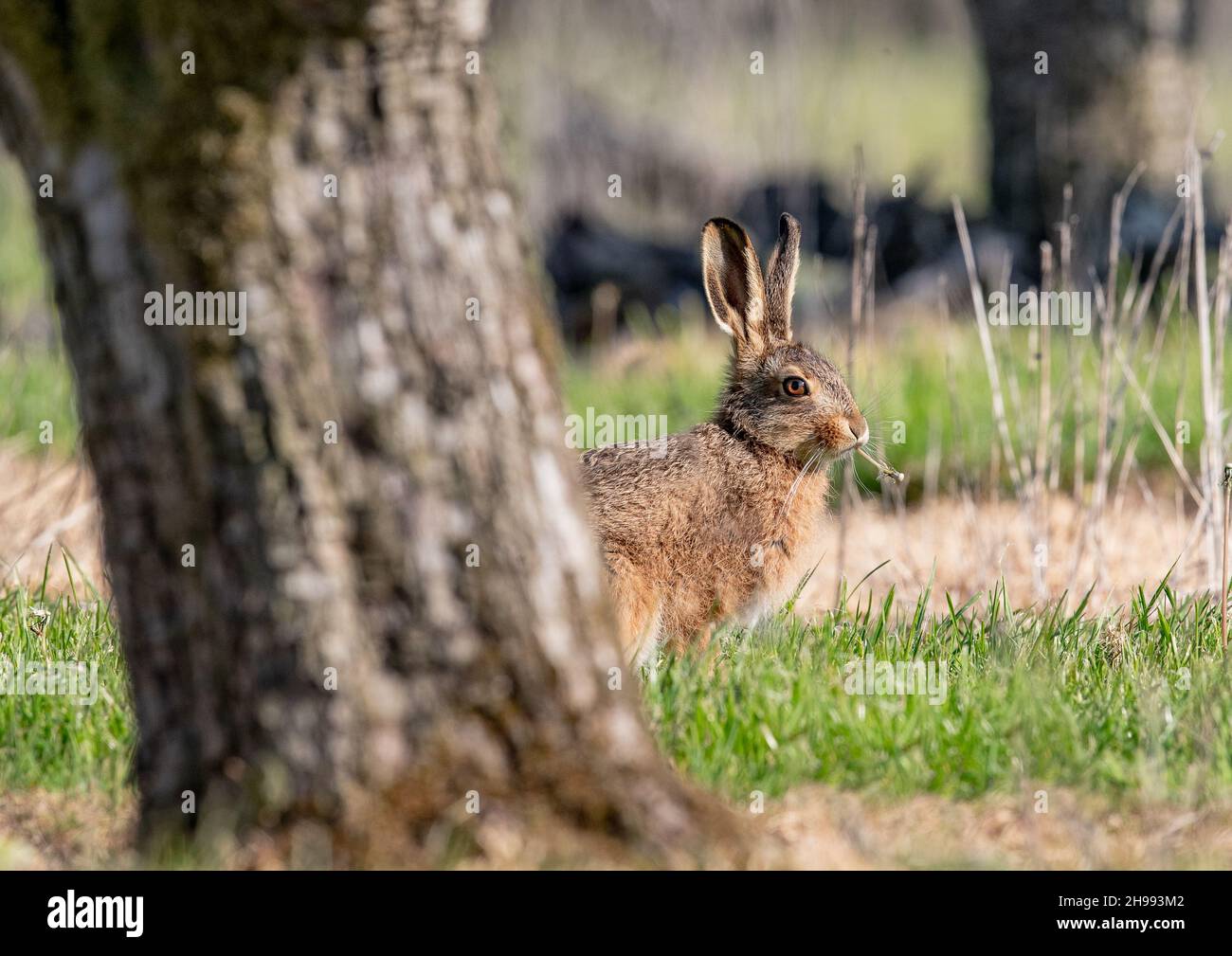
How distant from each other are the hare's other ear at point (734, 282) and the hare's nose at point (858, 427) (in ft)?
1.59

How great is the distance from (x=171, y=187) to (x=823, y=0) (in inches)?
714

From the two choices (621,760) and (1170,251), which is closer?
(621,760)

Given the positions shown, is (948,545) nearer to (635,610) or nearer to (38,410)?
(635,610)

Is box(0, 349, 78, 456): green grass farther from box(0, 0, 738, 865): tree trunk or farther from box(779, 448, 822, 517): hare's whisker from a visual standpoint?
box(0, 0, 738, 865): tree trunk

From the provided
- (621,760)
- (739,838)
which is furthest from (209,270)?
(739,838)

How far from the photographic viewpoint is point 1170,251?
9.83 metres

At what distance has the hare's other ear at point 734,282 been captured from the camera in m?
5.54

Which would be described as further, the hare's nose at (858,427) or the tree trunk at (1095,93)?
the tree trunk at (1095,93)

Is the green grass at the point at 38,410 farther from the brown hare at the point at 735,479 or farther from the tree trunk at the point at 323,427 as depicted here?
the tree trunk at the point at 323,427

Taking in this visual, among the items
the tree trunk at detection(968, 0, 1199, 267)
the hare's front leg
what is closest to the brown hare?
the hare's front leg

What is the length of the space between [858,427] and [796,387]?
278 millimetres

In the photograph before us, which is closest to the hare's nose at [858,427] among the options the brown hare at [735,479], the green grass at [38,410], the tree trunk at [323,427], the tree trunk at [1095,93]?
the brown hare at [735,479]

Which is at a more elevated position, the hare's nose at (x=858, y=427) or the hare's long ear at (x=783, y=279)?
the hare's long ear at (x=783, y=279)
